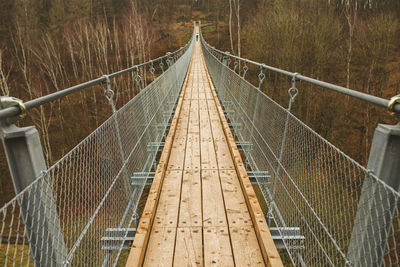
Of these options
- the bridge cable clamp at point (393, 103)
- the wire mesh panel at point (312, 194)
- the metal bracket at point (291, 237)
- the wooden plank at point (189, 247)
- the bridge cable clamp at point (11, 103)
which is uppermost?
the bridge cable clamp at point (11, 103)

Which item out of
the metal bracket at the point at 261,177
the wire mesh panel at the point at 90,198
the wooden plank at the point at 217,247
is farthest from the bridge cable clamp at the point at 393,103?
the metal bracket at the point at 261,177

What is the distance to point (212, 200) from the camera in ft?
9.30

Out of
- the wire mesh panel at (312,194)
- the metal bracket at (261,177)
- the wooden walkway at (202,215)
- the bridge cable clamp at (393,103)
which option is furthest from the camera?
the metal bracket at (261,177)

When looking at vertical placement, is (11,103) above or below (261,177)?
above

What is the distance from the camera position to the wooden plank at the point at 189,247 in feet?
6.73

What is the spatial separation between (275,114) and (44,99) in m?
2.06

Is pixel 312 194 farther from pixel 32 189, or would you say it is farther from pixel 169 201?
pixel 32 189

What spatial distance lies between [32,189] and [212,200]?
1.94 metres

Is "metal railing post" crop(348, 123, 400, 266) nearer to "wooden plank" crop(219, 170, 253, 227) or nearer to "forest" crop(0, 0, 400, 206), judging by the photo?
"wooden plank" crop(219, 170, 253, 227)

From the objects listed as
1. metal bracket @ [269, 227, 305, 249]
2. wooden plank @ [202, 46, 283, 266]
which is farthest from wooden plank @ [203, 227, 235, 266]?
metal bracket @ [269, 227, 305, 249]

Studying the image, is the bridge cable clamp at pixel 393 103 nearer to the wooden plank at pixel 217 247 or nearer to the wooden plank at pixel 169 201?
the wooden plank at pixel 217 247

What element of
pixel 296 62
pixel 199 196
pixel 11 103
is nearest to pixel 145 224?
pixel 199 196

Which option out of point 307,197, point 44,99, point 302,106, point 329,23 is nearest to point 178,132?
point 307,197

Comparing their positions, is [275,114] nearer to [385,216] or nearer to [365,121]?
[385,216]
